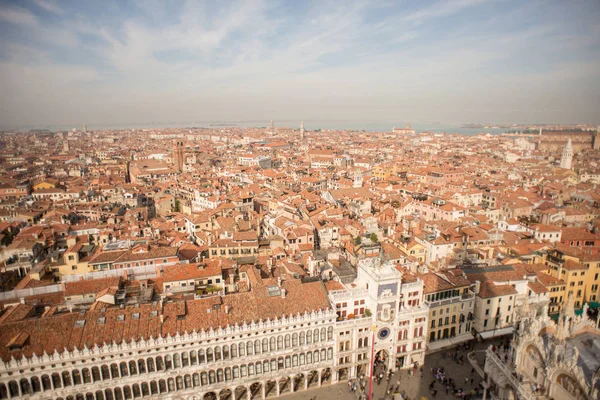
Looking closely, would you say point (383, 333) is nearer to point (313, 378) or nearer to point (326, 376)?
point (326, 376)

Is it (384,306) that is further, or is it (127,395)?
(384,306)

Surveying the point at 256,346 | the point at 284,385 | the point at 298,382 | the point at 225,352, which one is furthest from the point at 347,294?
the point at 225,352

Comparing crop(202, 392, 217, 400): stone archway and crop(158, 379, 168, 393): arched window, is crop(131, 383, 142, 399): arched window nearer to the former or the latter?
crop(158, 379, 168, 393): arched window

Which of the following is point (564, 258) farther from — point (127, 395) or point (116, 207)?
point (116, 207)

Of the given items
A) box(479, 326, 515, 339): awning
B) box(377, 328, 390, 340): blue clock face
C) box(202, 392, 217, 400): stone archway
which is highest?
box(377, 328, 390, 340): blue clock face

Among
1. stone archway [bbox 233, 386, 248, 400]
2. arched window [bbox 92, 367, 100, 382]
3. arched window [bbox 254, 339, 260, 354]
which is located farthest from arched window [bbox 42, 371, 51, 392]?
arched window [bbox 254, 339, 260, 354]

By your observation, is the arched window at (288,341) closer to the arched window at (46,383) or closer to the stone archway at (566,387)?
the arched window at (46,383)

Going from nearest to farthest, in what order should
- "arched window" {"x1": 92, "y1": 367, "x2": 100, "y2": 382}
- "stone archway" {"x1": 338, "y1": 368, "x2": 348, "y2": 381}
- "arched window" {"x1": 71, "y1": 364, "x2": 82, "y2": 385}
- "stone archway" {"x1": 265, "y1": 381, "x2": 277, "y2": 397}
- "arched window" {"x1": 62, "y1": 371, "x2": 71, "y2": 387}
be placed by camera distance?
"arched window" {"x1": 62, "y1": 371, "x2": 71, "y2": 387}, "arched window" {"x1": 71, "y1": 364, "x2": 82, "y2": 385}, "arched window" {"x1": 92, "y1": 367, "x2": 100, "y2": 382}, "stone archway" {"x1": 265, "y1": 381, "x2": 277, "y2": 397}, "stone archway" {"x1": 338, "y1": 368, "x2": 348, "y2": 381}

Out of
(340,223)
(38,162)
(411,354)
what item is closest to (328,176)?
(340,223)
